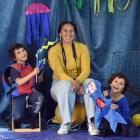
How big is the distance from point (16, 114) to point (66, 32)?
1.16 metres

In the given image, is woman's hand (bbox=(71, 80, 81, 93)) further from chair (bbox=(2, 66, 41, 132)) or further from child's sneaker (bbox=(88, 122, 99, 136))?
chair (bbox=(2, 66, 41, 132))

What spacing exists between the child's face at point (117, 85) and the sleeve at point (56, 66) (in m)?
0.50

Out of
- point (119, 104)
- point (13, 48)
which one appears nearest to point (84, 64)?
point (119, 104)

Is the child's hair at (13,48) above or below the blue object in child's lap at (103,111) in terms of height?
above

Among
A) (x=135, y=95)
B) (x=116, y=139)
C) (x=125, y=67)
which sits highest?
(x=125, y=67)

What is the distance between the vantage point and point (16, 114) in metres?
5.12

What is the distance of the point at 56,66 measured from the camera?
520 centimetres

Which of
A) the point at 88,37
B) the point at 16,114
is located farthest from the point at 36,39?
the point at 16,114

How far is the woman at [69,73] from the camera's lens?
4.98 meters

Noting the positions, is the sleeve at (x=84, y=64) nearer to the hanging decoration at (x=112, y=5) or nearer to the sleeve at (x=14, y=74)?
the hanging decoration at (x=112, y=5)

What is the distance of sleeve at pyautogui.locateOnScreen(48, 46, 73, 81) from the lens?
5137 millimetres

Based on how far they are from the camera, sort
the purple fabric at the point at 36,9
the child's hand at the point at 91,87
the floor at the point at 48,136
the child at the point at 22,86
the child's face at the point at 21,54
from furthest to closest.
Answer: the purple fabric at the point at 36,9, the child's face at the point at 21,54, the child at the point at 22,86, the child's hand at the point at 91,87, the floor at the point at 48,136

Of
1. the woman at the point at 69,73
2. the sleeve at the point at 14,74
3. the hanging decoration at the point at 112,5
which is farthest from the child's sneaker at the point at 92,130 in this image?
the hanging decoration at the point at 112,5

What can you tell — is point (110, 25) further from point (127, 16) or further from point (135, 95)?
point (135, 95)
